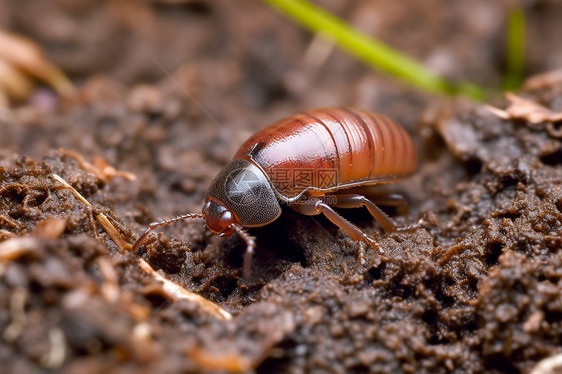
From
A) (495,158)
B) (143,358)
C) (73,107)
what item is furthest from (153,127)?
(495,158)

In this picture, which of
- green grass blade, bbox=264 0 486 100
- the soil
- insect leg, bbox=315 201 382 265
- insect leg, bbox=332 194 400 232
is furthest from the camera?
green grass blade, bbox=264 0 486 100

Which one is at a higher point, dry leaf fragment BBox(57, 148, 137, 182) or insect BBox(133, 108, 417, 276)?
insect BBox(133, 108, 417, 276)

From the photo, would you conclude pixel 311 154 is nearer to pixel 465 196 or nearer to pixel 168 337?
pixel 465 196

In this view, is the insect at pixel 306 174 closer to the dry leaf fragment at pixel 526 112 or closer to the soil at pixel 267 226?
the soil at pixel 267 226

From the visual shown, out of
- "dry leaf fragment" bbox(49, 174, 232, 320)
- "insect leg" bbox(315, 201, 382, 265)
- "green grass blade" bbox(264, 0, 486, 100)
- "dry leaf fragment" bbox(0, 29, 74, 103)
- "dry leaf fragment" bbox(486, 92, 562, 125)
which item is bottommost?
"dry leaf fragment" bbox(49, 174, 232, 320)

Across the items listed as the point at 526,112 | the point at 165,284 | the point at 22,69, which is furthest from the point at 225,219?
the point at 22,69

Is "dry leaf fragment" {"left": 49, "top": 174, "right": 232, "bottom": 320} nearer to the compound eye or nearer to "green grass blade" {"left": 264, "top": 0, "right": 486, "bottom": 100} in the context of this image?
the compound eye

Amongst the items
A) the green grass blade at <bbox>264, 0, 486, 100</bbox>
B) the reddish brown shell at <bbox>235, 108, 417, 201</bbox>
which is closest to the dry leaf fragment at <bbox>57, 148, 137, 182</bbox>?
the reddish brown shell at <bbox>235, 108, 417, 201</bbox>

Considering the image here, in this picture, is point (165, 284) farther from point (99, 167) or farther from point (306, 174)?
point (99, 167)
